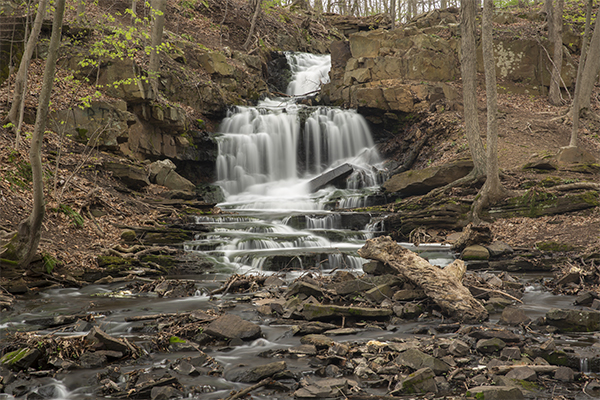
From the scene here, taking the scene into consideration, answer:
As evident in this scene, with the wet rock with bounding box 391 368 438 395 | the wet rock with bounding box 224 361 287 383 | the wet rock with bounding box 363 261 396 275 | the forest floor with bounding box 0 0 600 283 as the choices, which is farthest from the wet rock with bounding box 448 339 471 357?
the forest floor with bounding box 0 0 600 283

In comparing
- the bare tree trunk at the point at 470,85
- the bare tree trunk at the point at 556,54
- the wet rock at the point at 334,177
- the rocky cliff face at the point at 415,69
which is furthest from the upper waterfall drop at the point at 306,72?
the bare tree trunk at the point at 556,54

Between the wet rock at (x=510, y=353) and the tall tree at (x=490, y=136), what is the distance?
326 inches

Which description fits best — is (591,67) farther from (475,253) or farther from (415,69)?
(475,253)

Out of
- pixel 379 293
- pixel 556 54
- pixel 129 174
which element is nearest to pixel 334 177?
pixel 129 174

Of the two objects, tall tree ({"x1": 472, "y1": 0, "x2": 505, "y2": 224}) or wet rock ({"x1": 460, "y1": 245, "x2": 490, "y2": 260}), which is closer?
wet rock ({"x1": 460, "y1": 245, "x2": 490, "y2": 260})

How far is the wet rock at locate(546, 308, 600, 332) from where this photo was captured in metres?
5.18

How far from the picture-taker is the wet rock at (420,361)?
13.2ft

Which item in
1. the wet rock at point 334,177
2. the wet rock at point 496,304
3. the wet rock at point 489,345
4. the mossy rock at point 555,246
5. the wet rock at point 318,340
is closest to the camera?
the wet rock at point 489,345

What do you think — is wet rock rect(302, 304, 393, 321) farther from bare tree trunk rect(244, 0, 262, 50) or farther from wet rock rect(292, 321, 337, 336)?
bare tree trunk rect(244, 0, 262, 50)

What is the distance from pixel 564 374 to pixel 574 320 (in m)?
1.69

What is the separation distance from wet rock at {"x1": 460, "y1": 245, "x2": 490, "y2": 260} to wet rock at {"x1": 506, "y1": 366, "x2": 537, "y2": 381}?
6.30 metres

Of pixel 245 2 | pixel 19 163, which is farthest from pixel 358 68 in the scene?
pixel 19 163

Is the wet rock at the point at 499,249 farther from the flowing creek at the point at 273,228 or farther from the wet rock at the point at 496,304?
the wet rock at the point at 496,304

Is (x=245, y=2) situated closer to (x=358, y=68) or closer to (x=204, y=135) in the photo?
(x=358, y=68)
